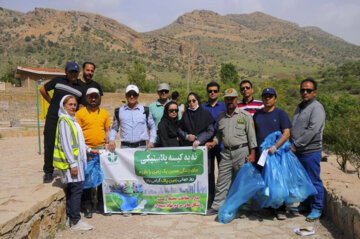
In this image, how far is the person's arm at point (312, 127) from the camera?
150 inches

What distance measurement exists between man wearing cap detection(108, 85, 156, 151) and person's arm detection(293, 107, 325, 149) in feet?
6.97

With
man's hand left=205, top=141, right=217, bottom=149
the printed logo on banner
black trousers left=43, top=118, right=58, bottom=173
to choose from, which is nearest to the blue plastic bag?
man's hand left=205, top=141, right=217, bottom=149

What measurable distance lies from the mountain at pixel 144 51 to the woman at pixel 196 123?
3366 centimetres

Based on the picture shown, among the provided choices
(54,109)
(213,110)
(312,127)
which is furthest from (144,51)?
(312,127)

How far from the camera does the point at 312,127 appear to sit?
382cm

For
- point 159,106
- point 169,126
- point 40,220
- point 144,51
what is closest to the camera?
point 40,220

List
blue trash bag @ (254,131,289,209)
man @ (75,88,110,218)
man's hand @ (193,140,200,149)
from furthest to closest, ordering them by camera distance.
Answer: man's hand @ (193,140,200,149)
man @ (75,88,110,218)
blue trash bag @ (254,131,289,209)

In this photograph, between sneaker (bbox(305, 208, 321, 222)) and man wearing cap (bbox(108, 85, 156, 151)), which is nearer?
sneaker (bbox(305, 208, 321, 222))

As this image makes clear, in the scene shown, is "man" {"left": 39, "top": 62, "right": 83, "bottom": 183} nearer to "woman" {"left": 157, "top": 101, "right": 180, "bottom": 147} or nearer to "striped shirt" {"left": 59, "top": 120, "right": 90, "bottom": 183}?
"striped shirt" {"left": 59, "top": 120, "right": 90, "bottom": 183}

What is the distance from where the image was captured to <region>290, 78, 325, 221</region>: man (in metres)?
3.84

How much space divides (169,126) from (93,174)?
131 centimetres

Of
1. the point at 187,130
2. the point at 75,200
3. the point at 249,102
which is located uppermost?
the point at 249,102

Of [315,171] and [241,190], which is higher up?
[315,171]

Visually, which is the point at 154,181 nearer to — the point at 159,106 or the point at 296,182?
the point at 159,106
